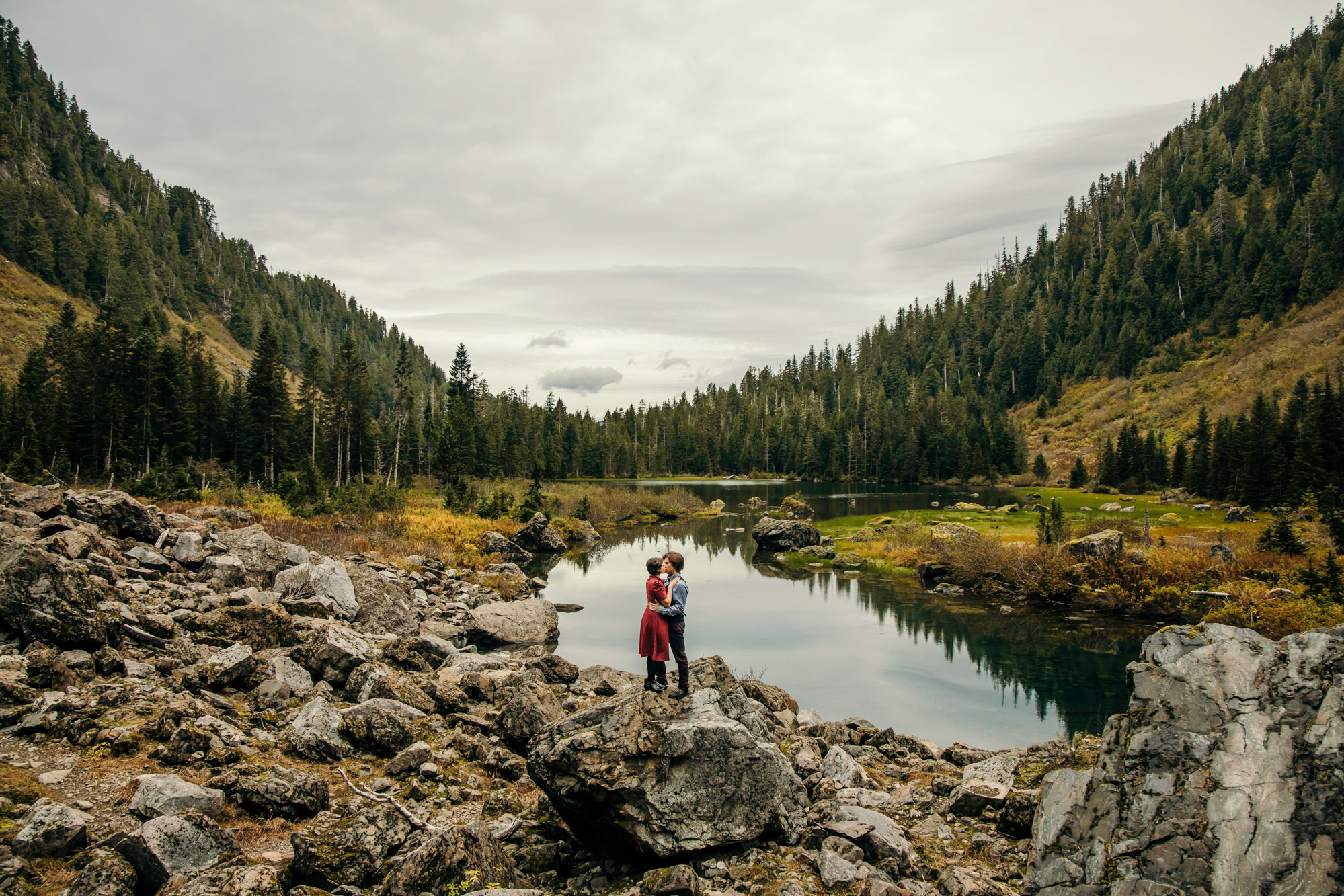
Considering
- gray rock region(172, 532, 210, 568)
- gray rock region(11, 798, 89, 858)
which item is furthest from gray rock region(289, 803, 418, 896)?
gray rock region(172, 532, 210, 568)

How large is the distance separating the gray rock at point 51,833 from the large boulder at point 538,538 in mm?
41182

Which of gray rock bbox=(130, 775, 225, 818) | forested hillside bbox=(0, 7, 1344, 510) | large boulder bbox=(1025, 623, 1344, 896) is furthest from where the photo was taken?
forested hillside bbox=(0, 7, 1344, 510)

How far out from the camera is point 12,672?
8.96m

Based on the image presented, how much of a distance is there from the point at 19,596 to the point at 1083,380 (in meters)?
170

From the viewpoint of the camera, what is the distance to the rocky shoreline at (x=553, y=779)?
19.6 ft

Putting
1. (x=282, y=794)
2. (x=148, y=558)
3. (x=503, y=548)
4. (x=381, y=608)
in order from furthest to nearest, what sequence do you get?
1. (x=503, y=548)
2. (x=381, y=608)
3. (x=148, y=558)
4. (x=282, y=794)

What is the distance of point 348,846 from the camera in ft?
24.3

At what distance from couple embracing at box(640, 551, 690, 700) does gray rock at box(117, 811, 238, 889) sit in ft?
17.8

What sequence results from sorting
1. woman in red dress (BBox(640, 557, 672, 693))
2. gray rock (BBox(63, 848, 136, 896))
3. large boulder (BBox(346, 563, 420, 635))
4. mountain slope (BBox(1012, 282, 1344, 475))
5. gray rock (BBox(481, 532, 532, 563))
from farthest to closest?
mountain slope (BBox(1012, 282, 1344, 475)), gray rock (BBox(481, 532, 532, 563)), large boulder (BBox(346, 563, 420, 635)), woman in red dress (BBox(640, 557, 672, 693)), gray rock (BBox(63, 848, 136, 896))

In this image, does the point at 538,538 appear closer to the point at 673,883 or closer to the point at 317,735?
the point at 317,735

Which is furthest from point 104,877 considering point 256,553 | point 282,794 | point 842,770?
point 256,553

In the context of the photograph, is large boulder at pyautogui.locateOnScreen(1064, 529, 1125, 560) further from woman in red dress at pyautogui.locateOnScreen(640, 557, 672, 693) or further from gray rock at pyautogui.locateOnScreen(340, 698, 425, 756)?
gray rock at pyautogui.locateOnScreen(340, 698, 425, 756)

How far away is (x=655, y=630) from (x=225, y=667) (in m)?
7.67

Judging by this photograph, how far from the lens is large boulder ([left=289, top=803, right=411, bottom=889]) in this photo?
6.90 metres
